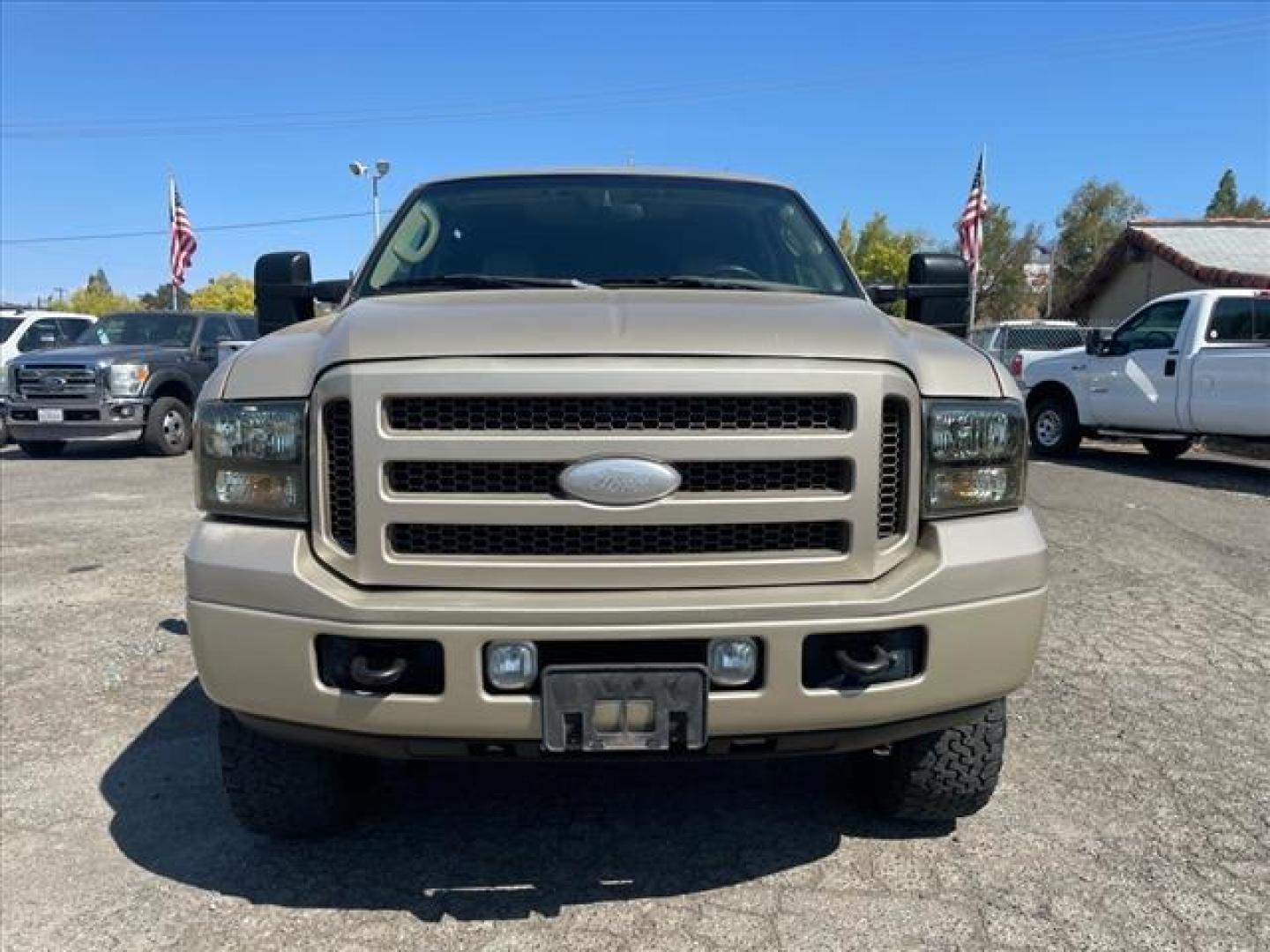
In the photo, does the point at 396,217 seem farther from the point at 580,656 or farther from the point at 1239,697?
the point at 1239,697

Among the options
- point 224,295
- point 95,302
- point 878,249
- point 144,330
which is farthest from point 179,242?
point 95,302

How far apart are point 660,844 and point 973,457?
56.2 inches

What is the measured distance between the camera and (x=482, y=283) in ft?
10.5

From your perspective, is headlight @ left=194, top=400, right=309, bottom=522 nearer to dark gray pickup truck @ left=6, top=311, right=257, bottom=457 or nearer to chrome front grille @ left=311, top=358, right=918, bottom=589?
chrome front grille @ left=311, top=358, right=918, bottom=589

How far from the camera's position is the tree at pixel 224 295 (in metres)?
62.7

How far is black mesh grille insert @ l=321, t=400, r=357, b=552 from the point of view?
229cm

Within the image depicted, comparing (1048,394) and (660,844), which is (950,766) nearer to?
(660,844)

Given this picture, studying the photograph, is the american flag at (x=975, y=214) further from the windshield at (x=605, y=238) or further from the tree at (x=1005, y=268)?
the tree at (x=1005, y=268)

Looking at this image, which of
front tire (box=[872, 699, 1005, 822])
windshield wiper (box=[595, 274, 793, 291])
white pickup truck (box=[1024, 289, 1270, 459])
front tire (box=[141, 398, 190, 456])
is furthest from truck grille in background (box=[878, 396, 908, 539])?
front tire (box=[141, 398, 190, 456])

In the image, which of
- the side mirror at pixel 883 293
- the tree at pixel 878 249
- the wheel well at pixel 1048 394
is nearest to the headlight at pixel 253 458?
the side mirror at pixel 883 293

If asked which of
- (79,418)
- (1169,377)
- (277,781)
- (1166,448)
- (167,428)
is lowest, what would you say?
(1166,448)

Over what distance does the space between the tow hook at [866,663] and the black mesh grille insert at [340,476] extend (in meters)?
1.16

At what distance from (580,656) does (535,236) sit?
1926 mm

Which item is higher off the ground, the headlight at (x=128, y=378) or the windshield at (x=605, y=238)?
the windshield at (x=605, y=238)
